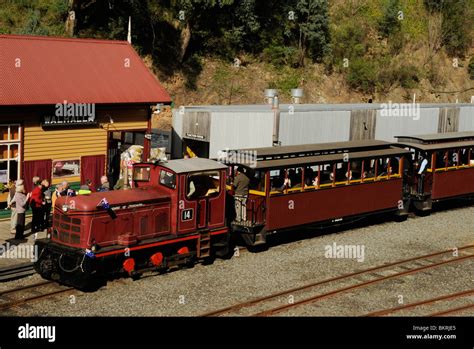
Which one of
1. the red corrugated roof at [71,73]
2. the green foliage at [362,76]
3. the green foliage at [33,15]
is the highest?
the green foliage at [33,15]

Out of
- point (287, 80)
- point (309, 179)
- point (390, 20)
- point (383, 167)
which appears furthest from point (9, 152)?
point (390, 20)

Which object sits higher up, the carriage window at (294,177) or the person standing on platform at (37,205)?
the carriage window at (294,177)

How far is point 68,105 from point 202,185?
22.3ft

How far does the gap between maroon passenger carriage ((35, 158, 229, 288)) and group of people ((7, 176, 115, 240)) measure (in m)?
2.77

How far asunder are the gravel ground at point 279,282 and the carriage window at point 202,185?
205 centimetres

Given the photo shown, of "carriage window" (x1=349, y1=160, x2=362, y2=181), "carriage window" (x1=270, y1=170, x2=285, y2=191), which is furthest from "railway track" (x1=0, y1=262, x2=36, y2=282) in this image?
"carriage window" (x1=349, y1=160, x2=362, y2=181)

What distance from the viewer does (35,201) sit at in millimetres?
19500

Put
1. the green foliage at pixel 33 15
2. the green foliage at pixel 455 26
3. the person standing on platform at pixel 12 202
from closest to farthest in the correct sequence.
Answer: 1. the person standing on platform at pixel 12 202
2. the green foliage at pixel 33 15
3. the green foliage at pixel 455 26

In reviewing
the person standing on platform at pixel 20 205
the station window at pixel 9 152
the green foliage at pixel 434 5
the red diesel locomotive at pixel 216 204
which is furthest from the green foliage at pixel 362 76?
the person standing on platform at pixel 20 205

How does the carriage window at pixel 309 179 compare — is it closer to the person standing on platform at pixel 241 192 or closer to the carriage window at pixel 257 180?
the carriage window at pixel 257 180

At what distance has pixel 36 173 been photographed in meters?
21.3

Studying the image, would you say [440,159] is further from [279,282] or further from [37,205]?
[37,205]

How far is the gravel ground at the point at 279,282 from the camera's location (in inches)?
573

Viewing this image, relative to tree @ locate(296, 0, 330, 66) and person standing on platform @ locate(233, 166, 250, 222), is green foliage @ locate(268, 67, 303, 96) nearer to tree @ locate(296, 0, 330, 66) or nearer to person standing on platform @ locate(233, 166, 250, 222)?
tree @ locate(296, 0, 330, 66)
